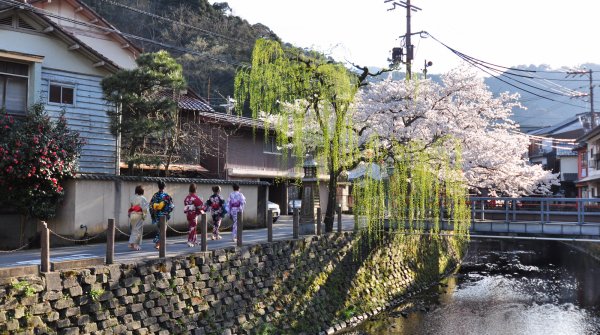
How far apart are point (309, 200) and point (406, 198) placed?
3.79 meters

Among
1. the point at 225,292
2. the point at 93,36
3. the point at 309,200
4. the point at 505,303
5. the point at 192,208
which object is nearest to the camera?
the point at 225,292

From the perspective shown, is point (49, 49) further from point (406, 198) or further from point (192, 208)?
point (406, 198)

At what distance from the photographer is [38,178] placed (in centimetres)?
1370

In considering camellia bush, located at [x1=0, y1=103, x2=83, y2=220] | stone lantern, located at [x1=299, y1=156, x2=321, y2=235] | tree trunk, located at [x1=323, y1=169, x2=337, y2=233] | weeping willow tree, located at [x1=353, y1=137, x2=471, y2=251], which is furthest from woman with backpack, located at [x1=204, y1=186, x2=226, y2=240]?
weeping willow tree, located at [x1=353, y1=137, x2=471, y2=251]

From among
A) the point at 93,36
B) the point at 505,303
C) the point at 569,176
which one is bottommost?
the point at 505,303

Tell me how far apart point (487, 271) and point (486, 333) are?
1163cm

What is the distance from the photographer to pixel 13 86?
16516mm

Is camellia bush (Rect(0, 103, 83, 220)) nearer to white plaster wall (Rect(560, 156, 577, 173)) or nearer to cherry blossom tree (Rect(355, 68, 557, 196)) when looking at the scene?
cherry blossom tree (Rect(355, 68, 557, 196))

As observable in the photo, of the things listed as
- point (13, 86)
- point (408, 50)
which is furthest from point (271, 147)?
point (13, 86)

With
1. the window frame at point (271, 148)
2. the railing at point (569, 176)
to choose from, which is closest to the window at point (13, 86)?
the window frame at point (271, 148)

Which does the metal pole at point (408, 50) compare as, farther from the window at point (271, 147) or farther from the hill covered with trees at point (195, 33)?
the hill covered with trees at point (195, 33)

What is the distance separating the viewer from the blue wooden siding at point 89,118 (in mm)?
17888

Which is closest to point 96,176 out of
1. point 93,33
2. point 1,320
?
point 1,320

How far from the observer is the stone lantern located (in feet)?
57.2
